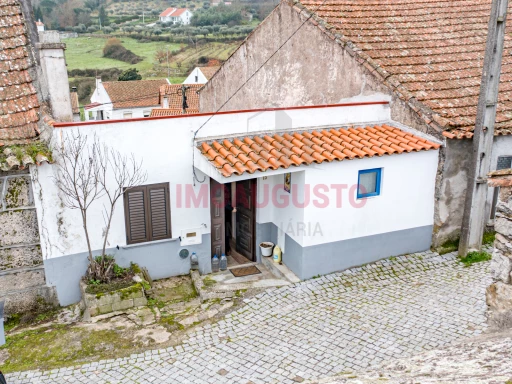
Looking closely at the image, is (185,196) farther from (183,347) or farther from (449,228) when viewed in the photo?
(449,228)

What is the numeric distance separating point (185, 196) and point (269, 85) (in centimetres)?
658

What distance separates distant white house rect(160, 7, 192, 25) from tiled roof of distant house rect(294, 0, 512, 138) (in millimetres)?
75965

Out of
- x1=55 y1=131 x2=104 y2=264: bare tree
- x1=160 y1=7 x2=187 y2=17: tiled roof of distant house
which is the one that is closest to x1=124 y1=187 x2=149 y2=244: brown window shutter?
x1=55 y1=131 x2=104 y2=264: bare tree

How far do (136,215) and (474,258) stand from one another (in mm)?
7372

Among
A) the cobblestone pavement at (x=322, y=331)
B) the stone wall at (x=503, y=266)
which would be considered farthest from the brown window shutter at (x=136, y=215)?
the stone wall at (x=503, y=266)

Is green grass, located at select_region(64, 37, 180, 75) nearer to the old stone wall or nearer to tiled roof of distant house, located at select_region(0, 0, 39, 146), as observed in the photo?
tiled roof of distant house, located at select_region(0, 0, 39, 146)

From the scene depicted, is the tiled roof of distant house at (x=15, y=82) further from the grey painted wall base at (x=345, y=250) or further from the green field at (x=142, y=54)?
the green field at (x=142, y=54)

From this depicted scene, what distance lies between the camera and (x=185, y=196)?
10.3 metres

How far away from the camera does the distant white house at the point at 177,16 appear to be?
85.1 m

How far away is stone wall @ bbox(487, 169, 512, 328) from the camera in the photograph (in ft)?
17.6

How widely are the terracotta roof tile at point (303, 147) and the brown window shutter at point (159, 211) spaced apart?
3.96 feet

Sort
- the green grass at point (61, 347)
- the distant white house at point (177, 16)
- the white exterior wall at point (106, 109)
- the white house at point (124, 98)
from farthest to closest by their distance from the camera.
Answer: the distant white house at point (177, 16)
the white house at point (124, 98)
the white exterior wall at point (106, 109)
the green grass at point (61, 347)

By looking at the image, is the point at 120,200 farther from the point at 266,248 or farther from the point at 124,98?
the point at 124,98

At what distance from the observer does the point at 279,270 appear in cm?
1060
